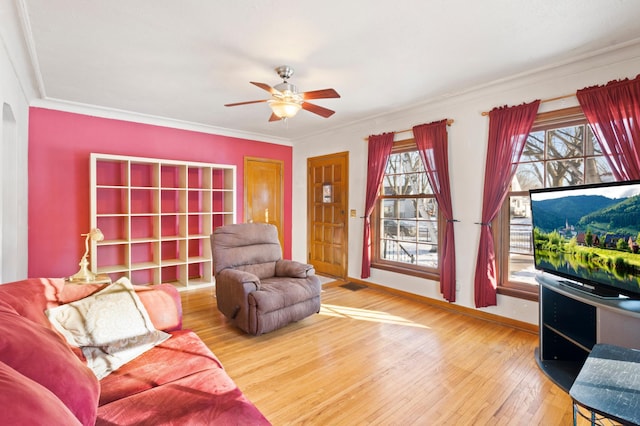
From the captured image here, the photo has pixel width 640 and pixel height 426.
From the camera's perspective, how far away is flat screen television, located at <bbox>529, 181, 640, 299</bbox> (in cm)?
194

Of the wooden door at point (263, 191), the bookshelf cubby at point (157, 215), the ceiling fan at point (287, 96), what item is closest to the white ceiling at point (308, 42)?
the ceiling fan at point (287, 96)

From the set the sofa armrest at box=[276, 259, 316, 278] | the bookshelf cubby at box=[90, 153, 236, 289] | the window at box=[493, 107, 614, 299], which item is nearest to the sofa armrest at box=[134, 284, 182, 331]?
the sofa armrest at box=[276, 259, 316, 278]

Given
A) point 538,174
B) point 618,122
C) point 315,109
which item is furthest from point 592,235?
point 315,109

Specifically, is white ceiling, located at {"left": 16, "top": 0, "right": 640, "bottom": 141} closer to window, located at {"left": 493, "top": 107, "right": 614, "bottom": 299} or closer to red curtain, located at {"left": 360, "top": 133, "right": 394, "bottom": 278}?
window, located at {"left": 493, "top": 107, "right": 614, "bottom": 299}

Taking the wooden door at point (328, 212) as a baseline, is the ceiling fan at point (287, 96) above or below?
above

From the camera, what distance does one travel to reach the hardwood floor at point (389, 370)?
197cm

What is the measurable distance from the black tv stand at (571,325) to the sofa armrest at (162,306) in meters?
2.79

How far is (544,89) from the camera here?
3.09m

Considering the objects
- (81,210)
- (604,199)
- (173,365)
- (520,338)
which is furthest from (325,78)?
(81,210)

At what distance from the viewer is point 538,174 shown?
127 inches

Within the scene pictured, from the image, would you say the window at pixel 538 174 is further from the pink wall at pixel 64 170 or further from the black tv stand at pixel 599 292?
the pink wall at pixel 64 170

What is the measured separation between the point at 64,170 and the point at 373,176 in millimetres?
4248

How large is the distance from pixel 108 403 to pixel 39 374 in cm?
49

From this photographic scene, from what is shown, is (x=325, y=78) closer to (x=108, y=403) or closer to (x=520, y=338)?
(x=108, y=403)
